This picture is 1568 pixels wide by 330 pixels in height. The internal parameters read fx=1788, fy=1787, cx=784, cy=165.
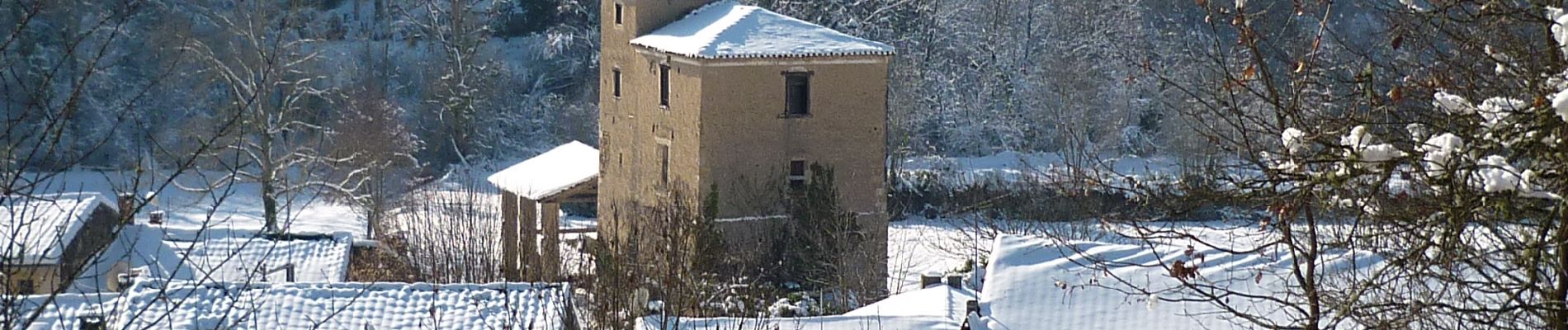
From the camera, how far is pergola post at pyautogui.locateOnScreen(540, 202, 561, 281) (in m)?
16.5

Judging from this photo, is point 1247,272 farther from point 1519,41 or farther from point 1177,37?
point 1177,37

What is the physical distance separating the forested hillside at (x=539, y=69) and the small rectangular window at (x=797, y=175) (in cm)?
1166

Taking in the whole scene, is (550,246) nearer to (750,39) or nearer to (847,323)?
(750,39)

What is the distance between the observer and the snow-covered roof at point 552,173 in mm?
21453

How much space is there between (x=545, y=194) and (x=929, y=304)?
932cm

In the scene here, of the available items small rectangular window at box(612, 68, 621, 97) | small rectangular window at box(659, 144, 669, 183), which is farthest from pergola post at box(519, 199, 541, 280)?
small rectangular window at box(612, 68, 621, 97)

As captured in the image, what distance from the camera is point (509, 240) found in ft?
62.4

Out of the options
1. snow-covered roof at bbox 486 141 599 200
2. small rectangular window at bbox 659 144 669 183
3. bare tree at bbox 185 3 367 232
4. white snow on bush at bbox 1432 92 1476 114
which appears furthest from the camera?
bare tree at bbox 185 3 367 232

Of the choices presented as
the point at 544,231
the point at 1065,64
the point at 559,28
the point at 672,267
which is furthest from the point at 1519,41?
the point at 559,28

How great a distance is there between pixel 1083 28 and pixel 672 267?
2967 cm

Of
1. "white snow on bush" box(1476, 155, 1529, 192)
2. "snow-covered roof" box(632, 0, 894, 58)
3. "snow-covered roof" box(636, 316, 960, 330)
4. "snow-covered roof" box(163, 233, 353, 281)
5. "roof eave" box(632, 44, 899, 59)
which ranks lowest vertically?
"snow-covered roof" box(163, 233, 353, 281)

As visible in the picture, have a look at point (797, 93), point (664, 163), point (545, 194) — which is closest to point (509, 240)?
point (545, 194)

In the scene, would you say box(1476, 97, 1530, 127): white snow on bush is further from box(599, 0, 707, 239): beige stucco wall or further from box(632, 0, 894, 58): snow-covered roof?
box(599, 0, 707, 239): beige stucco wall

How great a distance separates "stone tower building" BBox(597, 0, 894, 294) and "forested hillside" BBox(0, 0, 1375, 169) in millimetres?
11399
